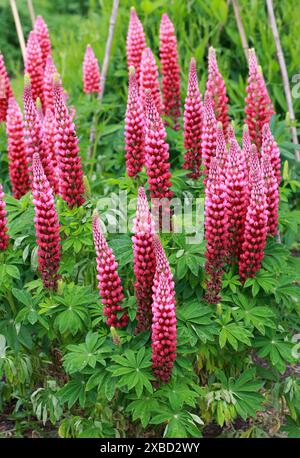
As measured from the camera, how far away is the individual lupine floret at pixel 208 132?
3557 millimetres

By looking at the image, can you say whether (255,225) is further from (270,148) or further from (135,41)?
(135,41)

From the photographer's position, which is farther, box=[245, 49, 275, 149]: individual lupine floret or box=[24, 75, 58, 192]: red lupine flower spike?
box=[245, 49, 275, 149]: individual lupine floret

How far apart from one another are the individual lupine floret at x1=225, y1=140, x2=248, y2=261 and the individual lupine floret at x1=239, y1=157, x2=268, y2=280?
46mm

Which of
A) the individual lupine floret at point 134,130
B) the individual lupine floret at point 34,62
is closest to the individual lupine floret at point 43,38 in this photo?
the individual lupine floret at point 34,62

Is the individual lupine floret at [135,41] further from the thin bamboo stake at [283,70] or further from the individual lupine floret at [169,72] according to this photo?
the thin bamboo stake at [283,70]

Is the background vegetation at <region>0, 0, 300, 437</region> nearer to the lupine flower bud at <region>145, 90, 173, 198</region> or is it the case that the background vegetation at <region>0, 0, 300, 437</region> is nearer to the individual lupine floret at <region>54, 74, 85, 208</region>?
the individual lupine floret at <region>54, 74, 85, 208</region>

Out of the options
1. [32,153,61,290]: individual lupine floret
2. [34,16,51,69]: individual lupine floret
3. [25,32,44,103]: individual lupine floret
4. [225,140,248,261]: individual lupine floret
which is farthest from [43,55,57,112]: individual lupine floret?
[225,140,248,261]: individual lupine floret

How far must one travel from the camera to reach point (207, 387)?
360cm

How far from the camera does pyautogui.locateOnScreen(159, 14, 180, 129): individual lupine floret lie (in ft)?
15.6

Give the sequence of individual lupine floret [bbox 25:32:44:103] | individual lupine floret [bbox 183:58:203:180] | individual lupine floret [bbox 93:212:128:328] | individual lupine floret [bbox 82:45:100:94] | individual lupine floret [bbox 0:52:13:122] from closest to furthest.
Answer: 1. individual lupine floret [bbox 93:212:128:328]
2. individual lupine floret [bbox 183:58:203:180]
3. individual lupine floret [bbox 0:52:13:122]
4. individual lupine floret [bbox 25:32:44:103]
5. individual lupine floret [bbox 82:45:100:94]

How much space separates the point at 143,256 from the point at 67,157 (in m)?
0.74

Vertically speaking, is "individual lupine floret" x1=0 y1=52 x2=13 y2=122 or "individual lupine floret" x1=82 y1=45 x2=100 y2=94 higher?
"individual lupine floret" x1=82 y1=45 x2=100 y2=94

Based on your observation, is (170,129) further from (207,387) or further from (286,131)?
(207,387)

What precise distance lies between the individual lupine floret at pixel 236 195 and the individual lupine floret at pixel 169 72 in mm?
1474
